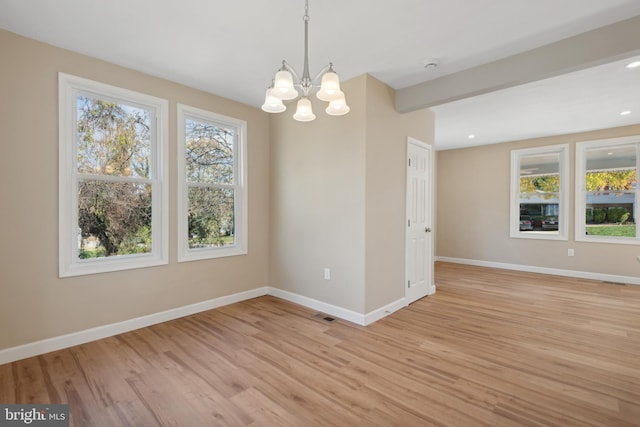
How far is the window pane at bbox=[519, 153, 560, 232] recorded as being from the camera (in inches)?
220

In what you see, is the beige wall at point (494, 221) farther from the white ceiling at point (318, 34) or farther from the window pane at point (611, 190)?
the white ceiling at point (318, 34)

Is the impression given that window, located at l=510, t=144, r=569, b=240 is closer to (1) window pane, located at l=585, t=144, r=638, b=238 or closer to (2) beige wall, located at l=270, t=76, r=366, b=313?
(1) window pane, located at l=585, t=144, r=638, b=238

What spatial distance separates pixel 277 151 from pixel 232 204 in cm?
96

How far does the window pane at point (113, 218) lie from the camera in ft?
9.16

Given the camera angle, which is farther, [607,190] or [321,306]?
[607,190]

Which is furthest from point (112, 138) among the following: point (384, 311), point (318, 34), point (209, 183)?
point (384, 311)

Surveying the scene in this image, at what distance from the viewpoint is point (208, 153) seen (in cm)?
368

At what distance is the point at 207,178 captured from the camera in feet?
12.0

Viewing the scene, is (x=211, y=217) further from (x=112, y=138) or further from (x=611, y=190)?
(x=611, y=190)

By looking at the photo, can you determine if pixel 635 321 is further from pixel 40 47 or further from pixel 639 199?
pixel 40 47

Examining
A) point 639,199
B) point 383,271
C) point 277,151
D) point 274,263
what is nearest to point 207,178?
point 277,151

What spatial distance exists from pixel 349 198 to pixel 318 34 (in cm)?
159

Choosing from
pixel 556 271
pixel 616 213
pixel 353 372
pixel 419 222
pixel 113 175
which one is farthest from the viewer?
pixel 556 271

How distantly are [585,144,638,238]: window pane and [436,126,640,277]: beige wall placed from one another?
231 mm
